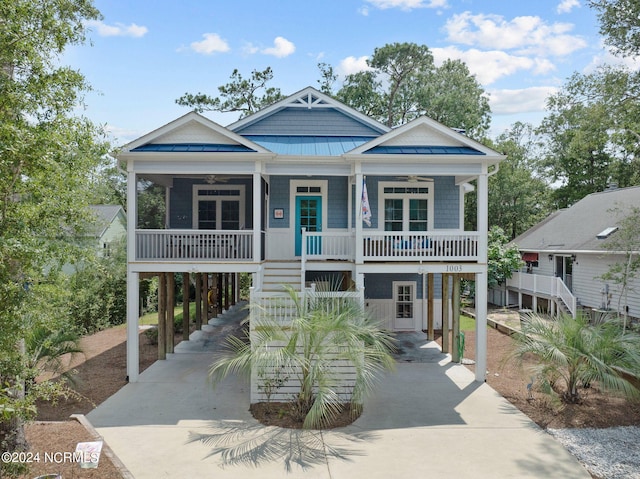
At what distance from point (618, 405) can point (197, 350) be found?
1106 centimetres

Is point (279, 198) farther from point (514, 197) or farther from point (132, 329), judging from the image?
point (514, 197)

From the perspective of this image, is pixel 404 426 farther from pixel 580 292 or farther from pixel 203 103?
pixel 203 103

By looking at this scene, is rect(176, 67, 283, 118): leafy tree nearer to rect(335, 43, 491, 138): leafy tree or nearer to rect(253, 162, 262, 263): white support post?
rect(335, 43, 491, 138): leafy tree

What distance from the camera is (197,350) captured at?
1453 centimetres

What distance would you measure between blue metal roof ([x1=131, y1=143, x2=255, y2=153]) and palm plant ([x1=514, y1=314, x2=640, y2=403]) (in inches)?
312

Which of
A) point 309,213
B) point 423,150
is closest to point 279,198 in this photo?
point 309,213

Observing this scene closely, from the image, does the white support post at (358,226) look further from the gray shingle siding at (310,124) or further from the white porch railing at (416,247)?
the gray shingle siding at (310,124)

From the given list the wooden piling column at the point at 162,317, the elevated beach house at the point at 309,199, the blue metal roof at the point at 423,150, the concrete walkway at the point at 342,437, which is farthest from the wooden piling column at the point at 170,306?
the blue metal roof at the point at 423,150

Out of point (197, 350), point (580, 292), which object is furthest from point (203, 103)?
point (580, 292)

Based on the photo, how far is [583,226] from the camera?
2181 cm

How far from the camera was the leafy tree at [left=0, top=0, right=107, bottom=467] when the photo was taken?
18.1 feet

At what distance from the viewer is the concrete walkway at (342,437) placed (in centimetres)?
688

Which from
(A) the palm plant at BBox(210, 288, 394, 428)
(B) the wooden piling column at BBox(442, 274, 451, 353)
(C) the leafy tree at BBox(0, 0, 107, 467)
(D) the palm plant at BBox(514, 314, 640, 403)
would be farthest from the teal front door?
(C) the leafy tree at BBox(0, 0, 107, 467)

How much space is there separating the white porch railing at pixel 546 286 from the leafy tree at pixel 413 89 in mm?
13033
